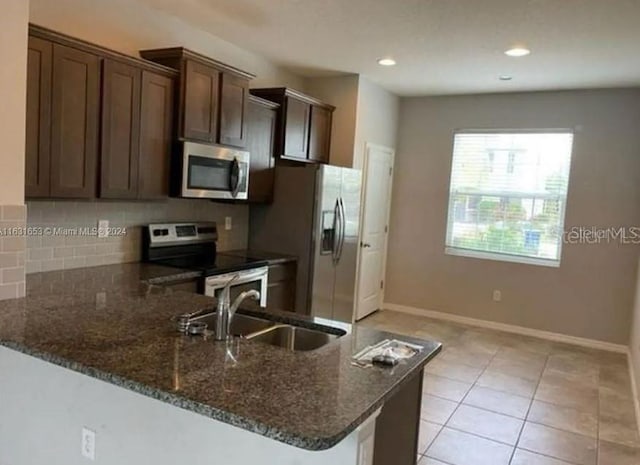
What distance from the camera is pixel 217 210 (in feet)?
14.6

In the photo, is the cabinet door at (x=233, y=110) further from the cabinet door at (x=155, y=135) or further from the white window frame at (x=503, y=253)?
the white window frame at (x=503, y=253)

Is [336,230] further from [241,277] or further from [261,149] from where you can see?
[241,277]

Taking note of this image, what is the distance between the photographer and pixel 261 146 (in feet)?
14.3

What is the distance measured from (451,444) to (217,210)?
2.71 metres

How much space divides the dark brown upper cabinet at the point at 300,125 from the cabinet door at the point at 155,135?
132cm

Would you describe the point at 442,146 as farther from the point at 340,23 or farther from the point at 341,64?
the point at 340,23

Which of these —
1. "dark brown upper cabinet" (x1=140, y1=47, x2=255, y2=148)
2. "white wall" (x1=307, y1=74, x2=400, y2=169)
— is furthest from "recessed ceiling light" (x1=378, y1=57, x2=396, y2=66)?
"dark brown upper cabinet" (x1=140, y1=47, x2=255, y2=148)

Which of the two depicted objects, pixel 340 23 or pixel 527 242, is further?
pixel 527 242

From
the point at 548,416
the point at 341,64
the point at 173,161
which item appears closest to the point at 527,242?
the point at 548,416

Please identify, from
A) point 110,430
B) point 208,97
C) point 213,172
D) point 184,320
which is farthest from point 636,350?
point 110,430

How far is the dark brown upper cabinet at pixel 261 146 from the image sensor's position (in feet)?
13.7

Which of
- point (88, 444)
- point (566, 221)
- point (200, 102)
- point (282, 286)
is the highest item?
point (200, 102)

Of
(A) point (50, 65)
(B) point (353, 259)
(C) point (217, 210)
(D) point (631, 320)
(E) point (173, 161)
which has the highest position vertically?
(A) point (50, 65)

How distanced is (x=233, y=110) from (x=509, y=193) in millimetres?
3406
